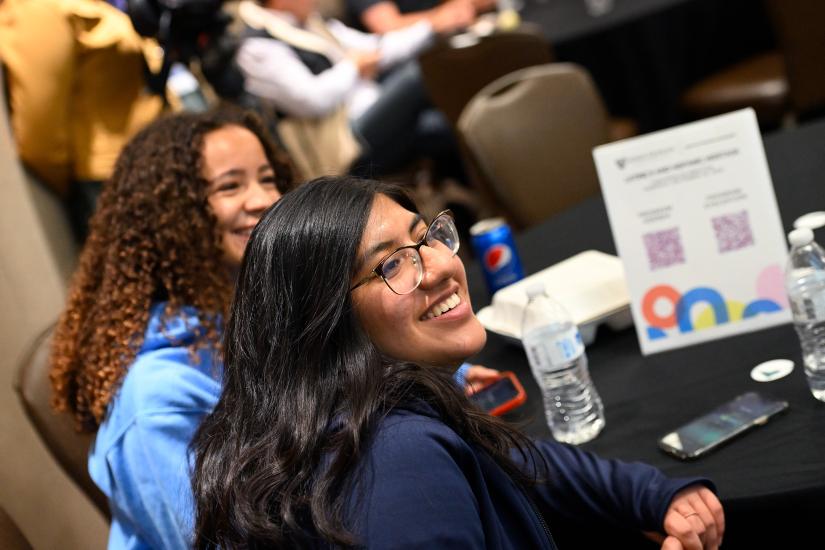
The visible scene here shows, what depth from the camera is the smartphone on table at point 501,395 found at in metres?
1.68

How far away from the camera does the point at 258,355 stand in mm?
1244

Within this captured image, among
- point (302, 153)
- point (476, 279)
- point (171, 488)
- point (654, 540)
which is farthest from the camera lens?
point (302, 153)

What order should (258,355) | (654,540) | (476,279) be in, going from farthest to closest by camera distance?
(476,279) < (654,540) < (258,355)

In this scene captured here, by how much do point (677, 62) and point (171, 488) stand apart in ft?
10.6

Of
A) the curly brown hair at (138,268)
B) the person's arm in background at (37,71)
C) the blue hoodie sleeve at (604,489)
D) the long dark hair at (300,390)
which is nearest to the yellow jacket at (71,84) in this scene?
the person's arm in background at (37,71)

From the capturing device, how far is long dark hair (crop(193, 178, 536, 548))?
111 centimetres

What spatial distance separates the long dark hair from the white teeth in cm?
11

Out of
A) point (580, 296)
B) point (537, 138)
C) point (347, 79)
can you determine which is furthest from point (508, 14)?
point (580, 296)

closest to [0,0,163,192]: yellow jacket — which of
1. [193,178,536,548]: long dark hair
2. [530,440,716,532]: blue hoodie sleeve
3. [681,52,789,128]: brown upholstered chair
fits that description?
[193,178,536,548]: long dark hair

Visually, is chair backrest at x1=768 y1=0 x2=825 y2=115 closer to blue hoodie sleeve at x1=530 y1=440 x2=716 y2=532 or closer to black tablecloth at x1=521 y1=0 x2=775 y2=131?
black tablecloth at x1=521 y1=0 x2=775 y2=131

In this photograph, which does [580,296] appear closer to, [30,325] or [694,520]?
[694,520]

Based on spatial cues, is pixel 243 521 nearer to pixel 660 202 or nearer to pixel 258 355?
pixel 258 355

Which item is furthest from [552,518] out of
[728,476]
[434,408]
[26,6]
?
[26,6]

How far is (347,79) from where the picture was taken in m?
4.20
